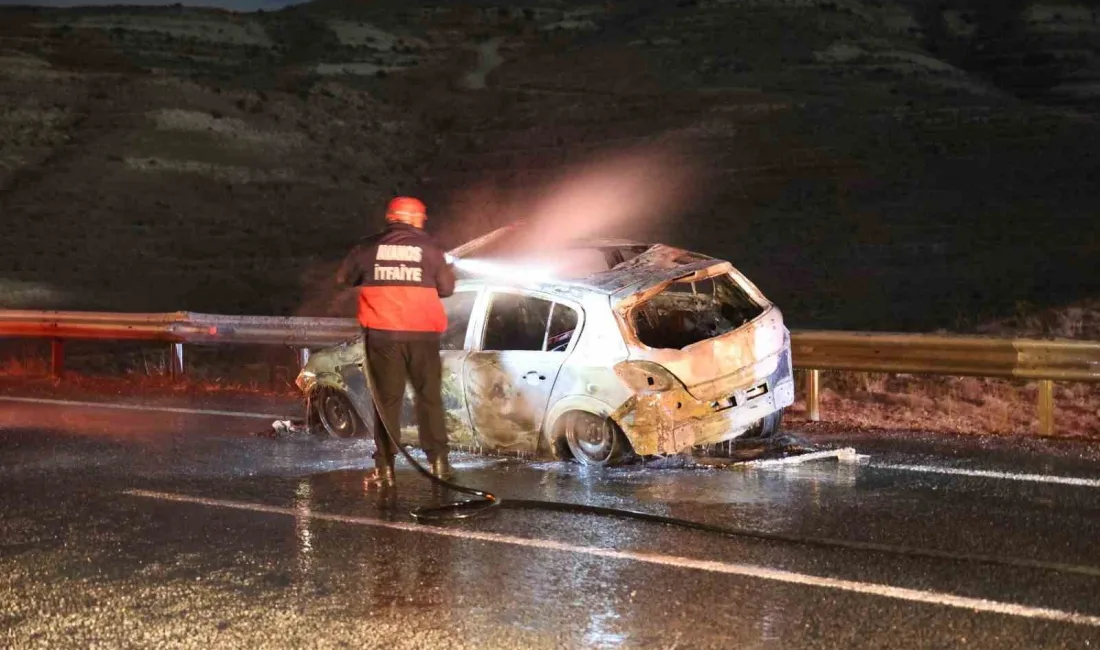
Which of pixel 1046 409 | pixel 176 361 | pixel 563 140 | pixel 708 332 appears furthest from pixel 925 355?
pixel 563 140

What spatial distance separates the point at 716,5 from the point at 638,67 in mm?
12195

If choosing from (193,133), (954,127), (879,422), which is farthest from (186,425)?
(193,133)

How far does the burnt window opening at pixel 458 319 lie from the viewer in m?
9.64

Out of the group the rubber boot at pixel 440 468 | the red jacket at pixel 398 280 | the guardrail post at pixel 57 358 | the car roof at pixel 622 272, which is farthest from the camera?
the guardrail post at pixel 57 358

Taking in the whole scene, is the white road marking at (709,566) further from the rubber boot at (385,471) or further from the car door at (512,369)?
the car door at (512,369)

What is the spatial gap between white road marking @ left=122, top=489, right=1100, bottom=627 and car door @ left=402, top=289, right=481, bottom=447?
5.82ft

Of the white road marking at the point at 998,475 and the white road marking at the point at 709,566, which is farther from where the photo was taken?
the white road marking at the point at 998,475

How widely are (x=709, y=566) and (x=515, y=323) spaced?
3681 millimetres

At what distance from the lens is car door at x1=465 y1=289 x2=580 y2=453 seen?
903 centimetres

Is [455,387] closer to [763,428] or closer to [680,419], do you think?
[680,419]

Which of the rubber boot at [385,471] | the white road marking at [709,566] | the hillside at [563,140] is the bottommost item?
the white road marking at [709,566]

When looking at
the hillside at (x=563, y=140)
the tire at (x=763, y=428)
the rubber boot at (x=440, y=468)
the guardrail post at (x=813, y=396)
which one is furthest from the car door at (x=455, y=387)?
the hillside at (x=563, y=140)

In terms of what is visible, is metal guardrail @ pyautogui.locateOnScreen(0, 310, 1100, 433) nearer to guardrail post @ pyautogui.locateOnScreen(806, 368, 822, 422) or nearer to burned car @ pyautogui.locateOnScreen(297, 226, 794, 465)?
guardrail post @ pyautogui.locateOnScreen(806, 368, 822, 422)

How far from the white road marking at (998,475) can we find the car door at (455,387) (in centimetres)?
280
